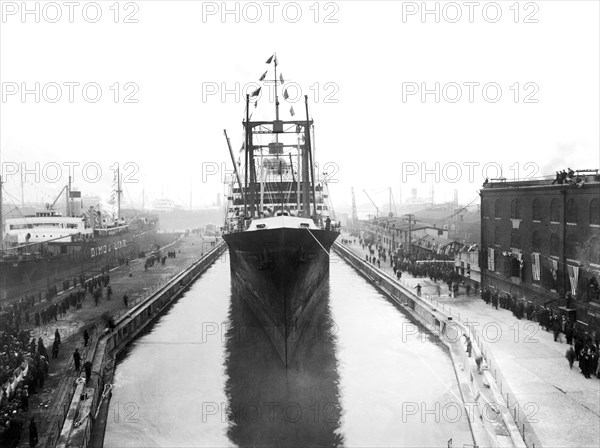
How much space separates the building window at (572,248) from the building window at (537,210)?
2395mm

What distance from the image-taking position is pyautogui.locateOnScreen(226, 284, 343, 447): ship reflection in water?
44.1 feet

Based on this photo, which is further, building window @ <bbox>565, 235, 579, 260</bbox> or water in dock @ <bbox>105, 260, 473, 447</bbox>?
building window @ <bbox>565, 235, 579, 260</bbox>

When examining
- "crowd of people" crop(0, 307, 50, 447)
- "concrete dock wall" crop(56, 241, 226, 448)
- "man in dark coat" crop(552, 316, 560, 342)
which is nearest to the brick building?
"man in dark coat" crop(552, 316, 560, 342)

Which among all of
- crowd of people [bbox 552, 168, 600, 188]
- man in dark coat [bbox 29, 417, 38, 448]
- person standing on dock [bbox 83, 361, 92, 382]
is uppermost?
crowd of people [bbox 552, 168, 600, 188]

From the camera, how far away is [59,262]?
34.9m

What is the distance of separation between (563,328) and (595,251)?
3.40 meters

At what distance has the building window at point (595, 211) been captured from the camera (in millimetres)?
19594

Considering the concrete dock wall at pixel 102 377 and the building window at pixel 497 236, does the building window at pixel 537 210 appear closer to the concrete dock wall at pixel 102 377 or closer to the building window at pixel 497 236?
the building window at pixel 497 236

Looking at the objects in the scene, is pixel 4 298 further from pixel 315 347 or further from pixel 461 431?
pixel 461 431

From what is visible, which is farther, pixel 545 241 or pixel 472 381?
pixel 545 241

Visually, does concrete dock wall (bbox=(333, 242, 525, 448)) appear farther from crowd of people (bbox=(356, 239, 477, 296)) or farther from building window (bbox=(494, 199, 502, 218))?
building window (bbox=(494, 199, 502, 218))

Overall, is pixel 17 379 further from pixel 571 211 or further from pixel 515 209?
pixel 515 209

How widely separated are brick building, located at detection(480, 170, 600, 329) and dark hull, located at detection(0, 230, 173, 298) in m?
27.9

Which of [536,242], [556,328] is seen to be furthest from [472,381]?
[536,242]
